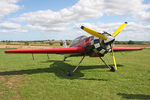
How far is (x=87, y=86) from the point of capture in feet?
18.5

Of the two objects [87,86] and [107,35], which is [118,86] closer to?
[87,86]

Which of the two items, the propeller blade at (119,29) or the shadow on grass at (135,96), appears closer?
the shadow on grass at (135,96)

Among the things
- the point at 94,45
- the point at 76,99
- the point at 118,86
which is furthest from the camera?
the point at 94,45

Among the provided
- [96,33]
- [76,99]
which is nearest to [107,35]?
[96,33]

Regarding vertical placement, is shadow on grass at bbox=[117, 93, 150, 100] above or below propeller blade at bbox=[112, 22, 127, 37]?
below

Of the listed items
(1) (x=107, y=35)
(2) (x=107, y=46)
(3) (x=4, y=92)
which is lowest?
(3) (x=4, y=92)

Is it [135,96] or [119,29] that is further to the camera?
[119,29]

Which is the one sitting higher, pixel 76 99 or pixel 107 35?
pixel 107 35

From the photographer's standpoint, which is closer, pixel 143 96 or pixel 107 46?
pixel 143 96

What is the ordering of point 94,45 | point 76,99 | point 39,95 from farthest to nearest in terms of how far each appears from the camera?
point 94,45 < point 39,95 < point 76,99

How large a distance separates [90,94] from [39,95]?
199 cm

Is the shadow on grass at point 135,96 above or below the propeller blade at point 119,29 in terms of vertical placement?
below

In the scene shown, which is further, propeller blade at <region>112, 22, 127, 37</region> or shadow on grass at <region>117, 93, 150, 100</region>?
propeller blade at <region>112, 22, 127, 37</region>

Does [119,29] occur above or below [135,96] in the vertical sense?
above
